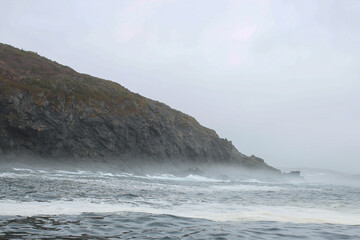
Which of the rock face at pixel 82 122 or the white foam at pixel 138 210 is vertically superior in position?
the rock face at pixel 82 122

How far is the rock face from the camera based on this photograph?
48.5 meters

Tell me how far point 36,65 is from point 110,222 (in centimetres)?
6366

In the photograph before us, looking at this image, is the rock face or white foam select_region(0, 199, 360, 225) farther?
the rock face

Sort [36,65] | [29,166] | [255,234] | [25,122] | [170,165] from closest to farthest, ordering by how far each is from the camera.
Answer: [255,234] < [29,166] < [25,122] < [170,165] < [36,65]

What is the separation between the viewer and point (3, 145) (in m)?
45.5

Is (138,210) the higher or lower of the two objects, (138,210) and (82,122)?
the lower

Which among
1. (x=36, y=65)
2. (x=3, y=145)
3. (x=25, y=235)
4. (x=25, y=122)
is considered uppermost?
(x=36, y=65)

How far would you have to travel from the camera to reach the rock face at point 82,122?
4847 centimetres

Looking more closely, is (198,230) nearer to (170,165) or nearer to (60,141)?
(60,141)

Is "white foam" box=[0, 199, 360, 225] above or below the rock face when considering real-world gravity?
below

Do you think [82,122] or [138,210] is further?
[82,122]

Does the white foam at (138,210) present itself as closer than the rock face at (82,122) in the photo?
Yes

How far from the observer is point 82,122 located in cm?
5434

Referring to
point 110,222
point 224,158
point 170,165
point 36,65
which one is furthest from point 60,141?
point 110,222
